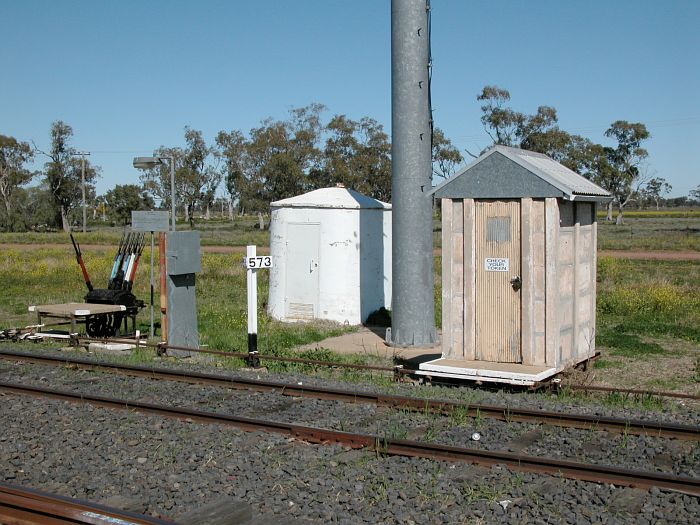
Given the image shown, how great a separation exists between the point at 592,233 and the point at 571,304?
1.41 meters

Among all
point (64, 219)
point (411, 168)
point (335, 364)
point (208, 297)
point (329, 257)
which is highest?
point (64, 219)

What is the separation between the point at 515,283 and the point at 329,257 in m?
6.85

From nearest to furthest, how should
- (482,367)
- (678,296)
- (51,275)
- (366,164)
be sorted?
(482,367)
(678,296)
(51,275)
(366,164)

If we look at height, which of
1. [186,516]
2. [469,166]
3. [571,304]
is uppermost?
[469,166]

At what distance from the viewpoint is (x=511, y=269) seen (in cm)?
1088

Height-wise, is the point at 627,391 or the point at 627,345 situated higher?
the point at 627,345

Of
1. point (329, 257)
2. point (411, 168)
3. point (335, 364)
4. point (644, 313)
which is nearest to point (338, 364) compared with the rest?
point (335, 364)

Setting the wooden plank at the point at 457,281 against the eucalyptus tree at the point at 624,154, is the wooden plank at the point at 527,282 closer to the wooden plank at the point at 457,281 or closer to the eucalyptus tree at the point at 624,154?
the wooden plank at the point at 457,281

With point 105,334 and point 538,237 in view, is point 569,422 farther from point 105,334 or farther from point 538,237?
point 105,334

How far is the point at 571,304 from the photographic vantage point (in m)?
11.3

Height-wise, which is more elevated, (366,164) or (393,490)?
(366,164)

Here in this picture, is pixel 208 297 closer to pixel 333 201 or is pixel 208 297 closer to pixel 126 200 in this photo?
pixel 333 201

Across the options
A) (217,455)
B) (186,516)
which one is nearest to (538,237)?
(217,455)

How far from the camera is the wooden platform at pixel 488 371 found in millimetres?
10203
